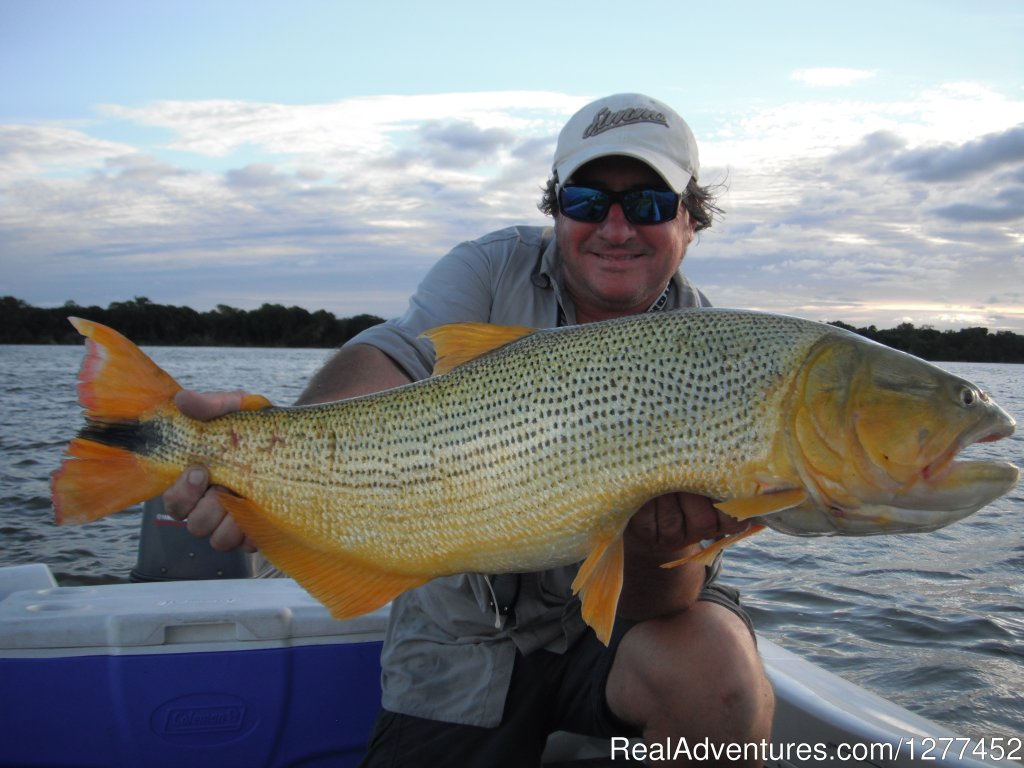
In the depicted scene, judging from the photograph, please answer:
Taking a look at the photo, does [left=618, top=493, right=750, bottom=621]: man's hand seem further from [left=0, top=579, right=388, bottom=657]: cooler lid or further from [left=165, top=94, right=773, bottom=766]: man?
[left=0, top=579, right=388, bottom=657]: cooler lid

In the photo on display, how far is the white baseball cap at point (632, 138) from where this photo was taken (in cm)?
378

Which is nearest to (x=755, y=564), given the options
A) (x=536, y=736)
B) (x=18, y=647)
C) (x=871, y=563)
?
(x=871, y=563)

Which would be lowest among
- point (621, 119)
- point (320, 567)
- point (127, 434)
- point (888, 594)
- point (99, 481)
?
point (888, 594)

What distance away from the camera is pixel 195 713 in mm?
3535

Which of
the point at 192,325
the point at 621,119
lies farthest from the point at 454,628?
the point at 192,325

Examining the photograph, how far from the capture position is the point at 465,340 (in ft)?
9.43

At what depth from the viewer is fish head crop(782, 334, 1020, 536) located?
2322mm

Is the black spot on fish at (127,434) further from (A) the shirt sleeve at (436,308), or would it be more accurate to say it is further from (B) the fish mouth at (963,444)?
(B) the fish mouth at (963,444)

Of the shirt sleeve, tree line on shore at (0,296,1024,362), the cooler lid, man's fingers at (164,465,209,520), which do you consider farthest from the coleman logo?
tree line on shore at (0,296,1024,362)

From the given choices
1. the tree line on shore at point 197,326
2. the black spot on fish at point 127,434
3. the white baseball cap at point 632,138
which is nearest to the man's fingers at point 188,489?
the black spot on fish at point 127,434

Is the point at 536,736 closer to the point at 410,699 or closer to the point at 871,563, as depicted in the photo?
the point at 410,699

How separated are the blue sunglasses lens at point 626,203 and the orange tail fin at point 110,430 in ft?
6.44

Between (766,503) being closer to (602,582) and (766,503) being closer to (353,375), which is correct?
(602,582)

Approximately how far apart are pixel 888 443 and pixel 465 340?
4.59 feet
